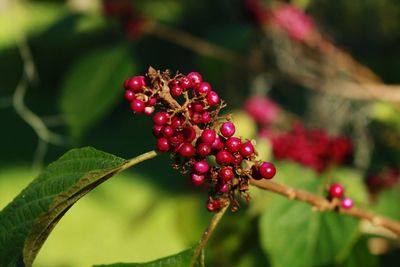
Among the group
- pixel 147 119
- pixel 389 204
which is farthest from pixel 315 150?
pixel 147 119

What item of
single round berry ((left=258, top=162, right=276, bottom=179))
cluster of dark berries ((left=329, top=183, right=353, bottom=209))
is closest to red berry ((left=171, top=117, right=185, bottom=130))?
single round berry ((left=258, top=162, right=276, bottom=179))

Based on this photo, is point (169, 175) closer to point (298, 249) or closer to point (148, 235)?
point (148, 235)

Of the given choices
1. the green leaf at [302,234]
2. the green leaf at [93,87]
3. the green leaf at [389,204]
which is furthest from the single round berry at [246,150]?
the green leaf at [93,87]

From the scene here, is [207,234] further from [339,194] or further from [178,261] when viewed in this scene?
[339,194]

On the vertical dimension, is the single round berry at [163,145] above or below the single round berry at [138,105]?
below

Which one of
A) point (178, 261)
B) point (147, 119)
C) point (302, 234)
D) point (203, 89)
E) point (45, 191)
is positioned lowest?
point (147, 119)

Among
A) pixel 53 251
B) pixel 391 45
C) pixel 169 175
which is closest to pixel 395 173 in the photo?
pixel 391 45

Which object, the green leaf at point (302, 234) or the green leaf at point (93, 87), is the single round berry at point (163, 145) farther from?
the green leaf at point (93, 87)
